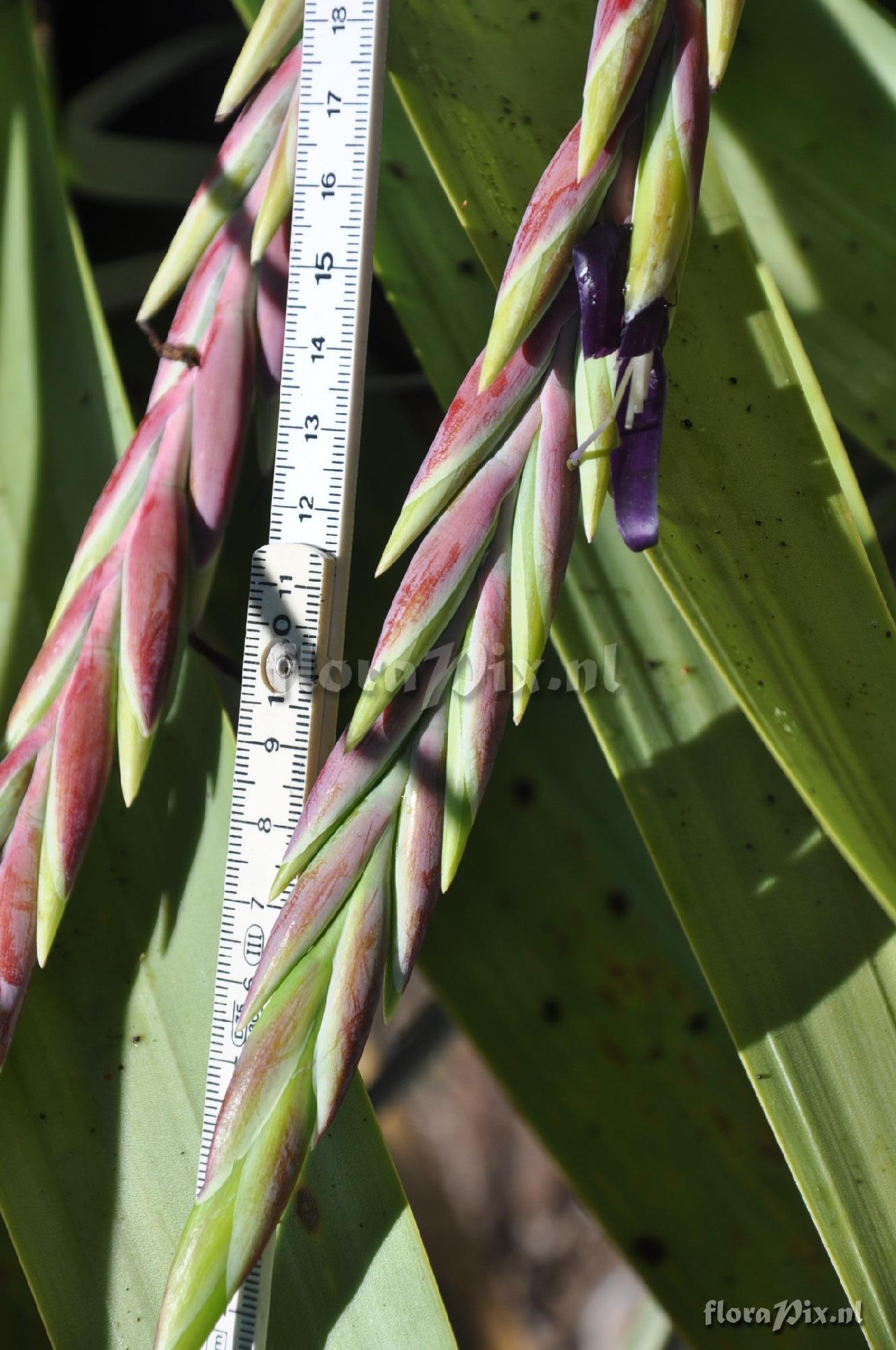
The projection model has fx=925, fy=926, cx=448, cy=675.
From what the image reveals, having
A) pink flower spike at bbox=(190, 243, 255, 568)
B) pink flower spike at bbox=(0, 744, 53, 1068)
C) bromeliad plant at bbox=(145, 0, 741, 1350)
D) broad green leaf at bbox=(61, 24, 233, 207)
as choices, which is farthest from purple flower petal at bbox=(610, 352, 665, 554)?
broad green leaf at bbox=(61, 24, 233, 207)

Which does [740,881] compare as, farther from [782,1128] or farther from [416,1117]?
[416,1117]

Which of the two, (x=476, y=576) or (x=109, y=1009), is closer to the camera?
(x=476, y=576)

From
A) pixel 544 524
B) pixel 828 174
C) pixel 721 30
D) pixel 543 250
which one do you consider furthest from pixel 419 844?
pixel 828 174

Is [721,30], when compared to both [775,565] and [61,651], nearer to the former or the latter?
[775,565]

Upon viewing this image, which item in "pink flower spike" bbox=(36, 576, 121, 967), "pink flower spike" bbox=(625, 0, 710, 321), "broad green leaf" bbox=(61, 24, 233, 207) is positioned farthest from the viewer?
"broad green leaf" bbox=(61, 24, 233, 207)

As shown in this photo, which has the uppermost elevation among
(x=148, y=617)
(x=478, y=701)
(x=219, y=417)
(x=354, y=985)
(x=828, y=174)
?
(x=828, y=174)

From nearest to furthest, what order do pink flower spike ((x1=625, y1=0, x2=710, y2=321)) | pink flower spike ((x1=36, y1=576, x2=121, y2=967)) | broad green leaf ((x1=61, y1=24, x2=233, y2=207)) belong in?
pink flower spike ((x1=625, y1=0, x2=710, y2=321))
pink flower spike ((x1=36, y1=576, x2=121, y2=967))
broad green leaf ((x1=61, y1=24, x2=233, y2=207))

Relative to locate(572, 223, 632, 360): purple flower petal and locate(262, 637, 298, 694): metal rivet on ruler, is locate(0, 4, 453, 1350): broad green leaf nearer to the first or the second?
locate(262, 637, 298, 694): metal rivet on ruler
